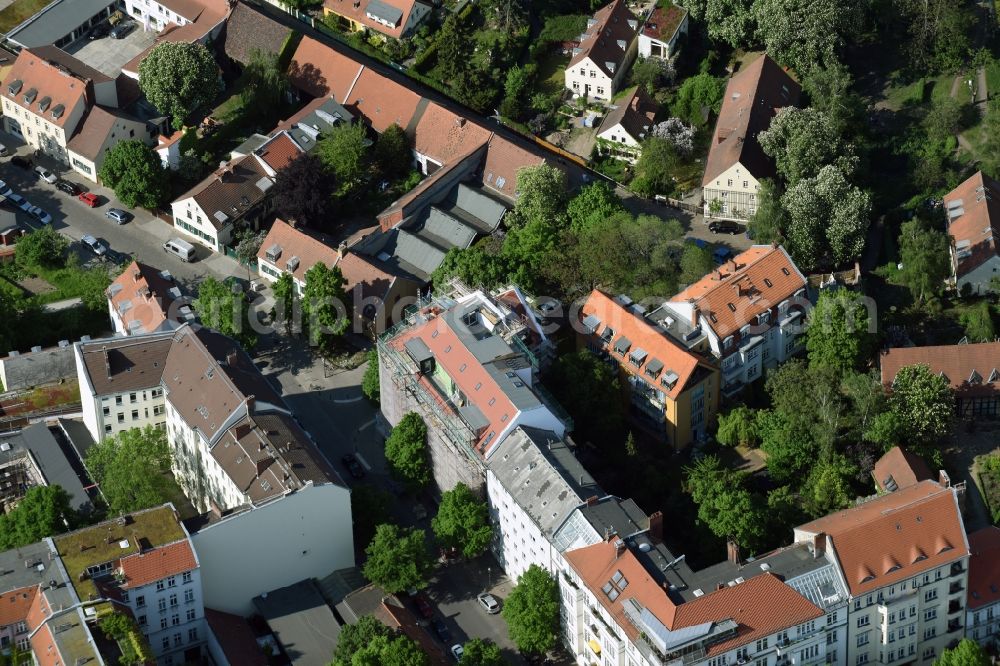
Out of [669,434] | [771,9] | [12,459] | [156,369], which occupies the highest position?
[771,9]

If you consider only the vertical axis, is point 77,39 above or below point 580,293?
below

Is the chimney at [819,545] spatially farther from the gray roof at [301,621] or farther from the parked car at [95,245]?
the parked car at [95,245]

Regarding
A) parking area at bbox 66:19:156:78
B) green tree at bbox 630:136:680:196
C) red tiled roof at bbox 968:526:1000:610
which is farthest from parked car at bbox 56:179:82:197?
red tiled roof at bbox 968:526:1000:610

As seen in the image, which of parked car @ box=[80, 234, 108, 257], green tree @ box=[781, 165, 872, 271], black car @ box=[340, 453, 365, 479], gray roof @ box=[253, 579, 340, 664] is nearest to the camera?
gray roof @ box=[253, 579, 340, 664]

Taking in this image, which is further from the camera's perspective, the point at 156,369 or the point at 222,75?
the point at 222,75

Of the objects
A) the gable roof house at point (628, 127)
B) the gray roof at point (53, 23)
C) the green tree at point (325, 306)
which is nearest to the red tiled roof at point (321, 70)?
the gray roof at point (53, 23)

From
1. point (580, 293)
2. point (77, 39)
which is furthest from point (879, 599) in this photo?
point (77, 39)

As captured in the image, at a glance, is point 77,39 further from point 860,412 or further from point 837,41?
point 860,412

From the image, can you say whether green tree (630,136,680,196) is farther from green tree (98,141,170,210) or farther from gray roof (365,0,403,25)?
green tree (98,141,170,210)
